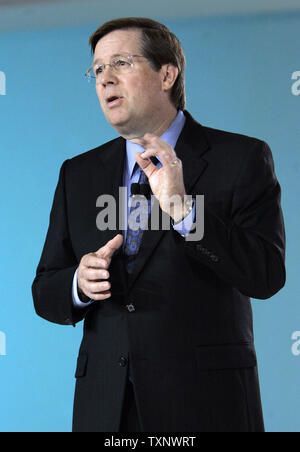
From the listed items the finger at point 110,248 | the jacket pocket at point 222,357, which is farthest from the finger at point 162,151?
the jacket pocket at point 222,357

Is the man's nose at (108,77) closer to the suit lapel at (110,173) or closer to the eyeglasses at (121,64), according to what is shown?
the eyeglasses at (121,64)

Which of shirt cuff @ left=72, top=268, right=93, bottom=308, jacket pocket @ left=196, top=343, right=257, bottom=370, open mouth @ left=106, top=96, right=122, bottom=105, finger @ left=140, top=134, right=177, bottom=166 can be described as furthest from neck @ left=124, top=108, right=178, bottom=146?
jacket pocket @ left=196, top=343, right=257, bottom=370

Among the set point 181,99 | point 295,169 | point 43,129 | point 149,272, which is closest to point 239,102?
point 295,169

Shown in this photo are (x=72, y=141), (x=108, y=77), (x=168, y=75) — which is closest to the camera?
(x=108, y=77)

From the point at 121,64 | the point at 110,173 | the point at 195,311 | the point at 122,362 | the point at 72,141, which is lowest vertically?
the point at 122,362

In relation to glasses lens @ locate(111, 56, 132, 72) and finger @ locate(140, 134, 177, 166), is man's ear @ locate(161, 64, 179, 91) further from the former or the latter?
finger @ locate(140, 134, 177, 166)

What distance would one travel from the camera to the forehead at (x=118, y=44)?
1967mm

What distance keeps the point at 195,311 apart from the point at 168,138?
51cm

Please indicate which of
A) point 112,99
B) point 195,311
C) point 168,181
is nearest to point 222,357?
point 195,311

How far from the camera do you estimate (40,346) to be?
3805mm

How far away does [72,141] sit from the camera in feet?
12.8

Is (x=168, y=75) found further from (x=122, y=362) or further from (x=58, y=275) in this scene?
(x=122, y=362)
